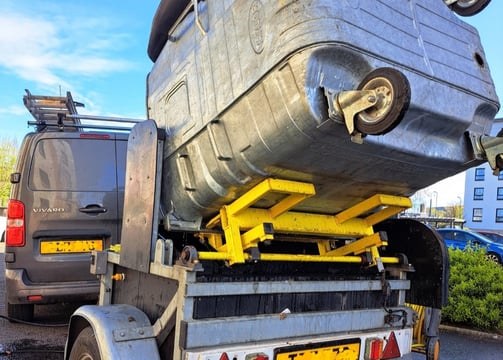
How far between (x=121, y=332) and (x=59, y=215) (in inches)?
112

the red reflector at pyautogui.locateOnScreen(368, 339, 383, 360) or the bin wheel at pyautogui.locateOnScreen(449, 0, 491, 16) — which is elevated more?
the bin wheel at pyautogui.locateOnScreen(449, 0, 491, 16)

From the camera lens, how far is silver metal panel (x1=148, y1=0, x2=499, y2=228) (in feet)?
7.05

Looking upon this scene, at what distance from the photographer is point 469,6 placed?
282 cm

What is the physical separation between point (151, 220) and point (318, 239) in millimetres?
1307

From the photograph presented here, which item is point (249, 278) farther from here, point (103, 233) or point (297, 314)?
point (103, 233)

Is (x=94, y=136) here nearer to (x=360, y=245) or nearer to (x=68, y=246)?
(x=68, y=246)

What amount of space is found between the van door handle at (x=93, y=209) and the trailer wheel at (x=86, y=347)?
88.6 inches

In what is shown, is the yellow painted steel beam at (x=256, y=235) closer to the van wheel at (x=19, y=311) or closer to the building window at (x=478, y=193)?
the van wheel at (x=19, y=311)

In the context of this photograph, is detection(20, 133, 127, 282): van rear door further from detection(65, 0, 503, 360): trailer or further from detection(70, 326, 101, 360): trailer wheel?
detection(70, 326, 101, 360): trailer wheel

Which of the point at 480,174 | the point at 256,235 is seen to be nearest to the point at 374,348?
the point at 256,235

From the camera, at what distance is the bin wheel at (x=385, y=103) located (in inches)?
74.5

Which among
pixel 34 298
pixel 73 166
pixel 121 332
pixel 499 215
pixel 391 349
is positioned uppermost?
pixel 73 166

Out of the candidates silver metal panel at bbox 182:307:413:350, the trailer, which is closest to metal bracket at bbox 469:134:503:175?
the trailer

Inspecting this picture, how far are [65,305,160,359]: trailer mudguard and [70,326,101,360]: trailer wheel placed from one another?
7cm
